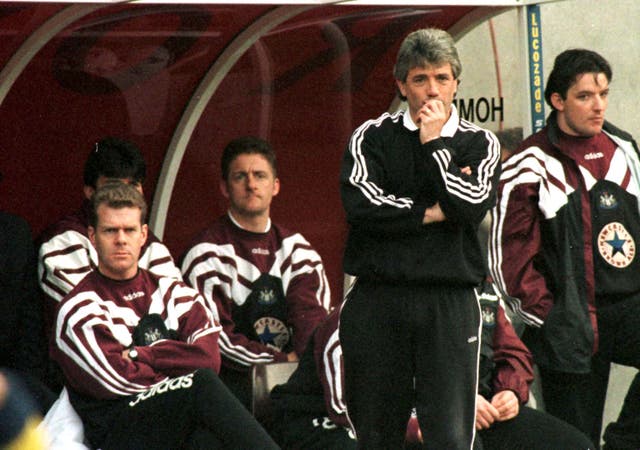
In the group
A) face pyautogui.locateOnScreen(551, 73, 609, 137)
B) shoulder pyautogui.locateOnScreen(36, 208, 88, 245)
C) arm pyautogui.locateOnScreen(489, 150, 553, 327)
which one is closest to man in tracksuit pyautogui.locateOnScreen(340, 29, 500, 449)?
arm pyautogui.locateOnScreen(489, 150, 553, 327)

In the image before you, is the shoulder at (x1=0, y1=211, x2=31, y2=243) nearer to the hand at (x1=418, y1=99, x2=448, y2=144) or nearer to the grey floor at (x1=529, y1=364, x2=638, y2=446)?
the hand at (x1=418, y1=99, x2=448, y2=144)

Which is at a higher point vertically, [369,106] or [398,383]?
[369,106]

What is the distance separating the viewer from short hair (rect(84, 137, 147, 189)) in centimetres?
565

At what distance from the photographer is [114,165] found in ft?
18.6

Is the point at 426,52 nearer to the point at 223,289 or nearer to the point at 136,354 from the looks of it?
the point at 136,354

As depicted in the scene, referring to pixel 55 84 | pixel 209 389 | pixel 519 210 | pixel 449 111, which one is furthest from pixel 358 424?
pixel 55 84

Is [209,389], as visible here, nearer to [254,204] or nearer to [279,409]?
[279,409]

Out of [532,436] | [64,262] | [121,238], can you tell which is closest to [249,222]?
[64,262]

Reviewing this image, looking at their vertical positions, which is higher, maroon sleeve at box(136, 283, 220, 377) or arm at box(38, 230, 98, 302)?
arm at box(38, 230, 98, 302)

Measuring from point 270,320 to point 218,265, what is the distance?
32 cm

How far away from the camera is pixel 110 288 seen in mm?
5062

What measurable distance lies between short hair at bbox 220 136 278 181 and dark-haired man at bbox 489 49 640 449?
1.08 meters

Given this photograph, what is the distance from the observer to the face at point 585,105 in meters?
5.52

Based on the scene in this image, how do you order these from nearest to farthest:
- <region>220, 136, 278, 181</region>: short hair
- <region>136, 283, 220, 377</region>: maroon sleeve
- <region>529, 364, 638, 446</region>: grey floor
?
<region>136, 283, 220, 377</region>: maroon sleeve
<region>220, 136, 278, 181</region>: short hair
<region>529, 364, 638, 446</region>: grey floor
